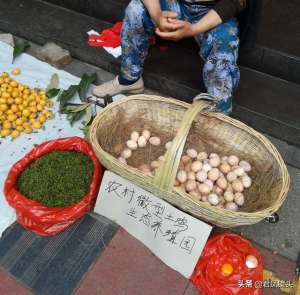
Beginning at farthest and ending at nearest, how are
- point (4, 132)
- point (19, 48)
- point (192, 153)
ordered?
1. point (19, 48)
2. point (4, 132)
3. point (192, 153)

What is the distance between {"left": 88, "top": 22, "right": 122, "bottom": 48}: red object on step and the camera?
3.12 m

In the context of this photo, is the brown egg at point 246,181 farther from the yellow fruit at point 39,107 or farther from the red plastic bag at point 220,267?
the yellow fruit at point 39,107

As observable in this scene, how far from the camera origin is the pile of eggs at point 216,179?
2021 mm

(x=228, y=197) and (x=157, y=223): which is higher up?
(x=228, y=197)

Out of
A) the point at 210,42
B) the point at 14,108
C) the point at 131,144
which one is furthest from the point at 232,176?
the point at 14,108

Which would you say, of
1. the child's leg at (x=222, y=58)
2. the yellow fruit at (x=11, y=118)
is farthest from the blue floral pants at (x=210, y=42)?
the yellow fruit at (x=11, y=118)

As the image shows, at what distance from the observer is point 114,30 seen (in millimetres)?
3189

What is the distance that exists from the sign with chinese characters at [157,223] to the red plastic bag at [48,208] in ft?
0.40

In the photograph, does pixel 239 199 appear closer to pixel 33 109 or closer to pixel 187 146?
pixel 187 146

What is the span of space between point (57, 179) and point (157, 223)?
675 mm

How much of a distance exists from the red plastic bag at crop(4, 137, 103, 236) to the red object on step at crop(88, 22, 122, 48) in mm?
1238

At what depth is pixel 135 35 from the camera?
7.92 feet

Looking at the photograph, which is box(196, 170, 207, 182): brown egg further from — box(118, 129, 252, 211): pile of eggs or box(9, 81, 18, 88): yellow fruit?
box(9, 81, 18, 88): yellow fruit

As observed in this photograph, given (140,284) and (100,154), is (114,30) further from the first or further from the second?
(140,284)
